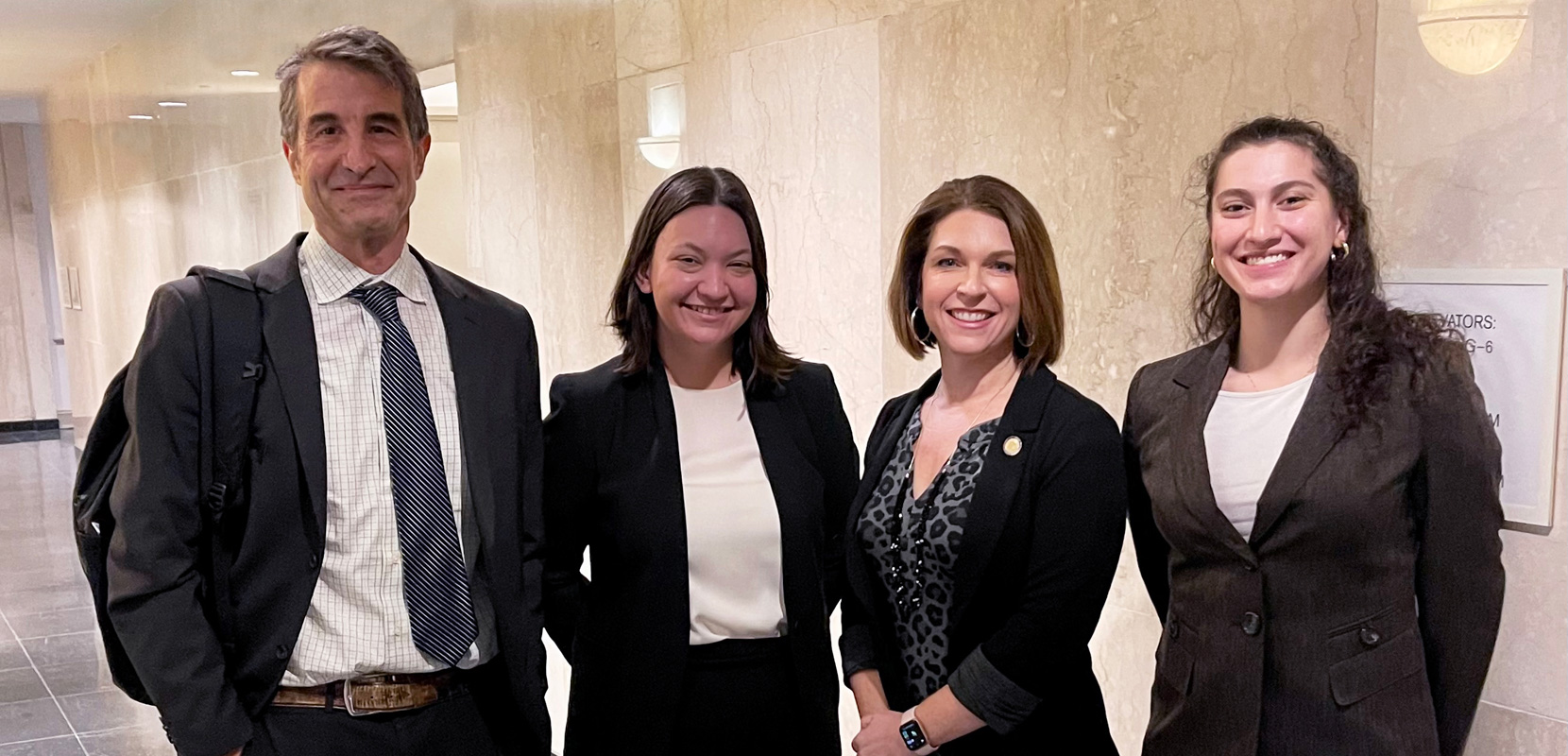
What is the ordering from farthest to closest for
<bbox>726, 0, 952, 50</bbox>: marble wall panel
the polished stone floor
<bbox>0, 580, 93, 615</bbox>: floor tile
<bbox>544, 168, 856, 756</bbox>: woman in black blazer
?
<bbox>0, 580, 93, 615</bbox>: floor tile
the polished stone floor
<bbox>726, 0, 952, 50</bbox>: marble wall panel
<bbox>544, 168, 856, 756</bbox>: woman in black blazer

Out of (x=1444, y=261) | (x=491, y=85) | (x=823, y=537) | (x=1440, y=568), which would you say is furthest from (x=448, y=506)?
(x=491, y=85)

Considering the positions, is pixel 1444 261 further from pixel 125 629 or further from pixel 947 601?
pixel 125 629

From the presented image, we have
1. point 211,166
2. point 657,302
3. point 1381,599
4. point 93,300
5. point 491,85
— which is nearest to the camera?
point 1381,599

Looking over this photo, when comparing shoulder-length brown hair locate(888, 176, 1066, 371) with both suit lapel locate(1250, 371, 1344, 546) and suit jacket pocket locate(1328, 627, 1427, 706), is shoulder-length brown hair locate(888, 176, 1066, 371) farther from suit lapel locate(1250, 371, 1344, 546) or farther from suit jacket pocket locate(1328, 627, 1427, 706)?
suit jacket pocket locate(1328, 627, 1427, 706)

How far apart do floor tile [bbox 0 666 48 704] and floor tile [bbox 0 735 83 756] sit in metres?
0.63

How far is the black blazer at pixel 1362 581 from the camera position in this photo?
1.76 metres

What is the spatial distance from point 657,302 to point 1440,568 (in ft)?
4.25

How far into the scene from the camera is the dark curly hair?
5.83 feet

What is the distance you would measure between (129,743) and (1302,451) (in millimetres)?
4696

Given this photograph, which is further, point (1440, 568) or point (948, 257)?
point (948, 257)

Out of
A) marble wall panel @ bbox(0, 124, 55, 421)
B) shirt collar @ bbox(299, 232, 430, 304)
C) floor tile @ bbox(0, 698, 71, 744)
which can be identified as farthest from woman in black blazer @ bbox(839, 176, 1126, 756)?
marble wall panel @ bbox(0, 124, 55, 421)

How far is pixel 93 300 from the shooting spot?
432 inches

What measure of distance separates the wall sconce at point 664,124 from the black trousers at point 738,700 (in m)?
2.45

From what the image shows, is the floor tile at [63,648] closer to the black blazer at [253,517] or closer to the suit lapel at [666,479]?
the black blazer at [253,517]
